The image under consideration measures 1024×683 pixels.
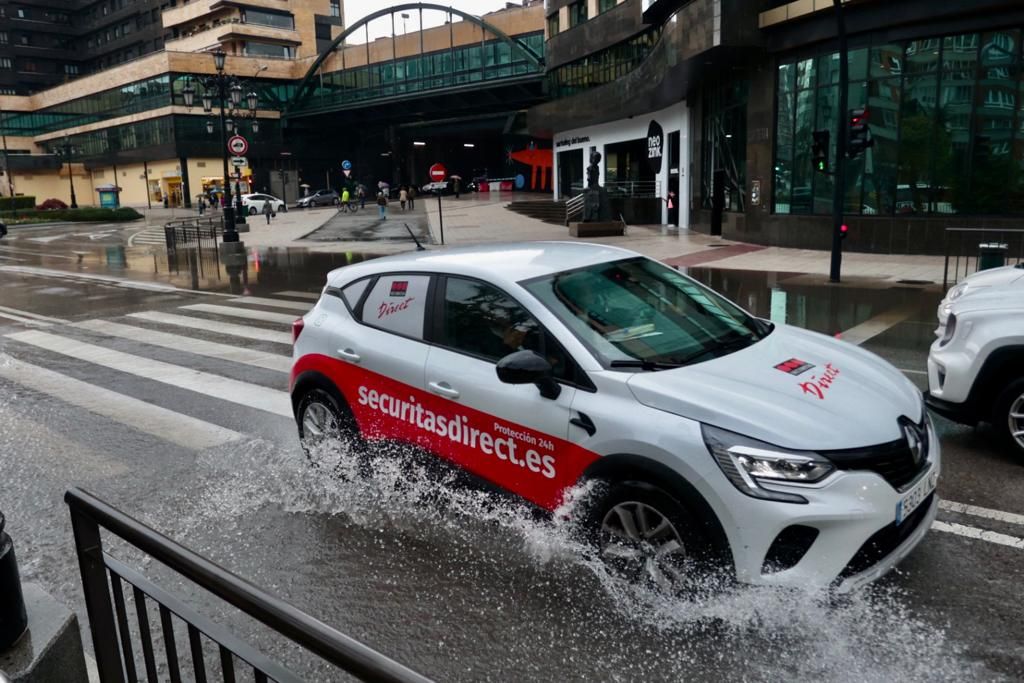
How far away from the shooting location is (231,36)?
275 ft

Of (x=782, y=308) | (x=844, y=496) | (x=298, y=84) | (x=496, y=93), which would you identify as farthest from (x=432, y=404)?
(x=298, y=84)

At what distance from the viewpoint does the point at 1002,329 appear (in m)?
5.68

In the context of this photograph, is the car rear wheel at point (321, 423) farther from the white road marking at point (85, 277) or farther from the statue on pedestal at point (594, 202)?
the statue on pedestal at point (594, 202)

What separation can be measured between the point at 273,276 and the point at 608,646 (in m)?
18.6

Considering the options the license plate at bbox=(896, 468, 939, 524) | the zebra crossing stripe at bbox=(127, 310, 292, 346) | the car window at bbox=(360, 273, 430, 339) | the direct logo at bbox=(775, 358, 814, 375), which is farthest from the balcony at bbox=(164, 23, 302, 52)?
the license plate at bbox=(896, 468, 939, 524)

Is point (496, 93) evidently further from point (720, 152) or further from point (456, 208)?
point (720, 152)

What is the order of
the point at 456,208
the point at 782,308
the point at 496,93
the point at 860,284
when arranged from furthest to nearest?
1. the point at 496,93
2. the point at 456,208
3. the point at 860,284
4. the point at 782,308

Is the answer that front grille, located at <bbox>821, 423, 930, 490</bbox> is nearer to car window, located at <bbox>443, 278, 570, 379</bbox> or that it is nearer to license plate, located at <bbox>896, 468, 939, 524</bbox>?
license plate, located at <bbox>896, 468, 939, 524</bbox>

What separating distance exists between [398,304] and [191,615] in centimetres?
332

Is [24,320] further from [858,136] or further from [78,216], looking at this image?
[78,216]

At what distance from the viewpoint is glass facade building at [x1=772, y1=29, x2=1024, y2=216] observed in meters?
19.5

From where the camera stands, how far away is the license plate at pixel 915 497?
3.71 m

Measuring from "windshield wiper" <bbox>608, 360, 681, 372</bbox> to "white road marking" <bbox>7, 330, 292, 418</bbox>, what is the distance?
4304 millimetres

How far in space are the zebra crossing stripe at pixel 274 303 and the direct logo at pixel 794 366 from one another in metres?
11.3
